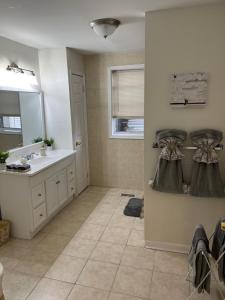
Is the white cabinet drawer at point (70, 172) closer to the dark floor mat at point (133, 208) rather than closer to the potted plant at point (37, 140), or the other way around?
the potted plant at point (37, 140)

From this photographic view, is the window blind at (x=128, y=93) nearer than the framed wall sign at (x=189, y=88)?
No

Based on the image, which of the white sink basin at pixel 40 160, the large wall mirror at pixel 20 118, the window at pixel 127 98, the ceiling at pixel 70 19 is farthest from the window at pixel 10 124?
the window at pixel 127 98

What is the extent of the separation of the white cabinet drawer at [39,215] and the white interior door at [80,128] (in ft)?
3.62

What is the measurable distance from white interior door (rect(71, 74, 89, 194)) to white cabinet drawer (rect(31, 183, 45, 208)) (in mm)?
1088

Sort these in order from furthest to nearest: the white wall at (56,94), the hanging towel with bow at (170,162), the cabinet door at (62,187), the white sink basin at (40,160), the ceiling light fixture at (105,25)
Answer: the white wall at (56,94), the cabinet door at (62,187), the white sink basin at (40,160), the ceiling light fixture at (105,25), the hanging towel with bow at (170,162)

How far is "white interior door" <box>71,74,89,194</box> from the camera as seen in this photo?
3.78m

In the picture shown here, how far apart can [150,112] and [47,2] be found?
1.30 metres

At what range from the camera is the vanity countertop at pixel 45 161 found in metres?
2.71

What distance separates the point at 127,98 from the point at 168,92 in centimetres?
180

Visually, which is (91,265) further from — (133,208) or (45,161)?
(45,161)

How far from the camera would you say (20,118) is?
3287mm

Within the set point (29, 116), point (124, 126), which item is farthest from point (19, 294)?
point (124, 126)

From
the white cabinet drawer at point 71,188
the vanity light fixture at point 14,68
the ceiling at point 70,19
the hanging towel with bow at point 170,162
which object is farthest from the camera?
the white cabinet drawer at point 71,188

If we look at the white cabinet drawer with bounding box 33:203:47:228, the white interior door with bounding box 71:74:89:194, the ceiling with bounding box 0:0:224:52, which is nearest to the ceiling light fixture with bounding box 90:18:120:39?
the ceiling with bounding box 0:0:224:52
